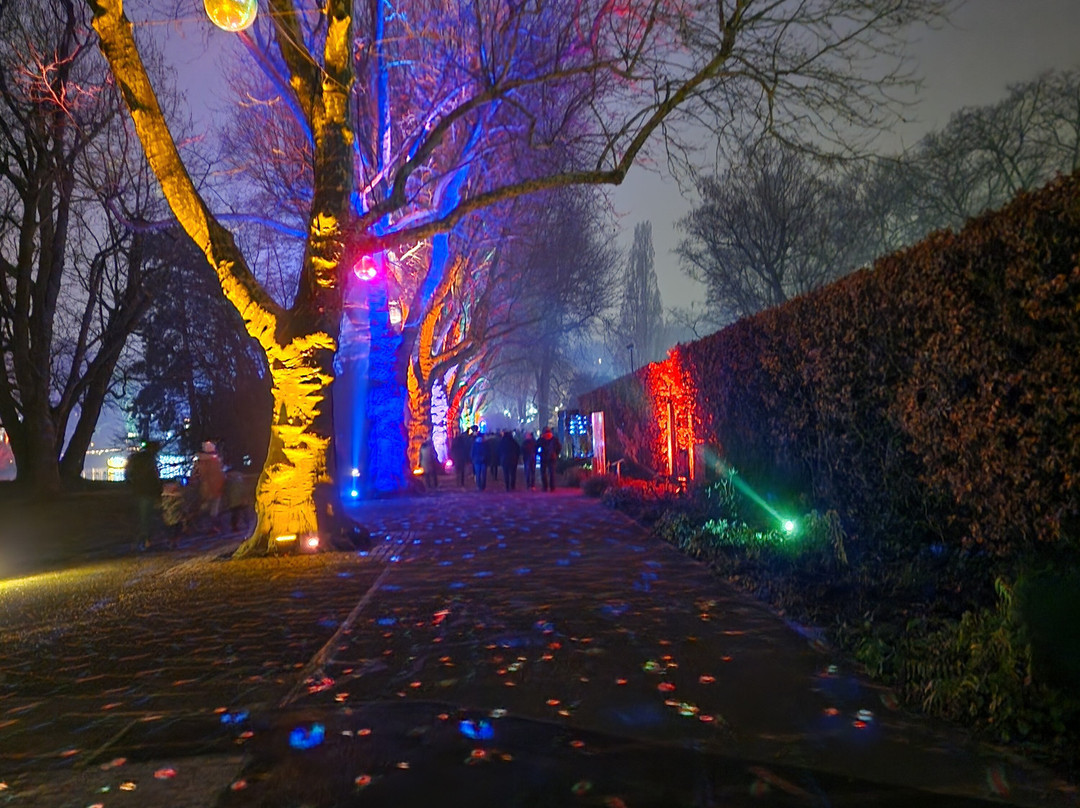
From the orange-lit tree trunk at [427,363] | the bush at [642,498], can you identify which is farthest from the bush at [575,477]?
the orange-lit tree trunk at [427,363]

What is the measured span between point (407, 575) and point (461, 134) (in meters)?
13.6

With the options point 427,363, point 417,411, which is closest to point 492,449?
point 417,411

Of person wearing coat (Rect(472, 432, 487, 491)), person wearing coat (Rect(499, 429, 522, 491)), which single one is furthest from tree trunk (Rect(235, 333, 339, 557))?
person wearing coat (Rect(472, 432, 487, 491))

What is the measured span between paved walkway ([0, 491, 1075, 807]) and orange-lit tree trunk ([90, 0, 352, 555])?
104 inches

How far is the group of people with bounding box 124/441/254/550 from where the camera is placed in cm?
1357

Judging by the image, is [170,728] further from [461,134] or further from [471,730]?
[461,134]

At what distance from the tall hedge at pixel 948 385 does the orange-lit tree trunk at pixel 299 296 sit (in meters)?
6.08

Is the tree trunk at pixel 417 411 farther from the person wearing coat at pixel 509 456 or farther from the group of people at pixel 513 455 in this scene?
the person wearing coat at pixel 509 456

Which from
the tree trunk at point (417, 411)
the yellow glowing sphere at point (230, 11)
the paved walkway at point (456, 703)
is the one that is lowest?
the paved walkway at point (456, 703)

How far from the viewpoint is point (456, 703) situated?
5.07 m

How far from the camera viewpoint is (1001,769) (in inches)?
156

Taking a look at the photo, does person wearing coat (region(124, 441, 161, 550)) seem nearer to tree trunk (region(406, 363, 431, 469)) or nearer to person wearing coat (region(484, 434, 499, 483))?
person wearing coat (region(484, 434, 499, 483))

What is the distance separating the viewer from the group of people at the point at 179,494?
13570mm

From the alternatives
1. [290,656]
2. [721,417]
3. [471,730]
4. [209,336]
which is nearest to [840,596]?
[471,730]
